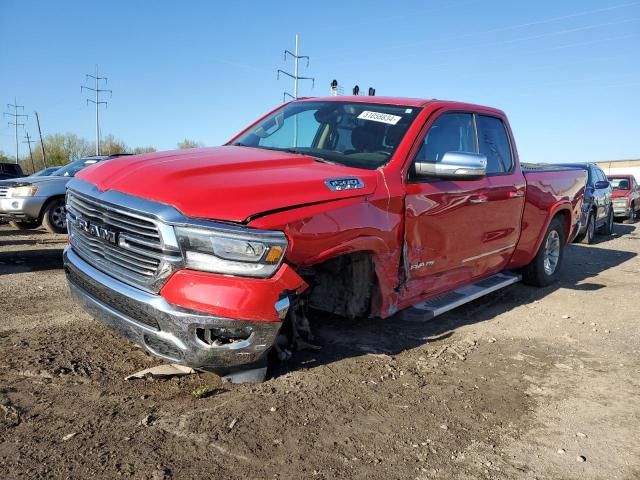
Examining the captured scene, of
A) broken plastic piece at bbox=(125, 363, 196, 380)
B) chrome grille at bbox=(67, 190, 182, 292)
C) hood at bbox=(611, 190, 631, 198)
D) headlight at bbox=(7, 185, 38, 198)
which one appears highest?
chrome grille at bbox=(67, 190, 182, 292)

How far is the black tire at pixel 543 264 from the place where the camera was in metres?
6.37

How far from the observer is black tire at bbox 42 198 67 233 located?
956 cm

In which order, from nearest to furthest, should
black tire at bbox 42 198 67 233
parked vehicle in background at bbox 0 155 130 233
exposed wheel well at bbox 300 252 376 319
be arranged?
exposed wheel well at bbox 300 252 376 319, parked vehicle in background at bbox 0 155 130 233, black tire at bbox 42 198 67 233

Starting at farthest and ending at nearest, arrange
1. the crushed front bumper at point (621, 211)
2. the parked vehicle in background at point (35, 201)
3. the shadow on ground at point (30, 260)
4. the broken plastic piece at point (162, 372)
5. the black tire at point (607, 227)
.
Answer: the crushed front bumper at point (621, 211) → the black tire at point (607, 227) → the parked vehicle in background at point (35, 201) → the shadow on ground at point (30, 260) → the broken plastic piece at point (162, 372)

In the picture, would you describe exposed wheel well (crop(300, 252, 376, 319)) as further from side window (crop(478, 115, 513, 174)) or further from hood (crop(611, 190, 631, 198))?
hood (crop(611, 190, 631, 198))

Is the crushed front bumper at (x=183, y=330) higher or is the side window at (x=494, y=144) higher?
the side window at (x=494, y=144)

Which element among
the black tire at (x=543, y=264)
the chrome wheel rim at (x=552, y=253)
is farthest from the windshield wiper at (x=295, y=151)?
the chrome wheel rim at (x=552, y=253)

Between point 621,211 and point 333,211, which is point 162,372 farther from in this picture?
point 621,211

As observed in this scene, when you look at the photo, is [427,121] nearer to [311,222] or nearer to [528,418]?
[311,222]

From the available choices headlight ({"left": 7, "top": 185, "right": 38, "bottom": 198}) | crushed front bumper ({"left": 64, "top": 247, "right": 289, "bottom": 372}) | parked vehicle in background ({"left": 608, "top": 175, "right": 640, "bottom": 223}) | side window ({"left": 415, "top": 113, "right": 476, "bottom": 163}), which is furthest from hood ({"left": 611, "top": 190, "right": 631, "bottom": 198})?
crushed front bumper ({"left": 64, "top": 247, "right": 289, "bottom": 372})

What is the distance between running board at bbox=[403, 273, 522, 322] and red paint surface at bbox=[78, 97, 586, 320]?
0.10 metres

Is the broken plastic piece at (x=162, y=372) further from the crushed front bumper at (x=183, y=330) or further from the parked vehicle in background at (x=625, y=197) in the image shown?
the parked vehicle in background at (x=625, y=197)

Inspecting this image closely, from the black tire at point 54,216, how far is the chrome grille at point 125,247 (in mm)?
6931

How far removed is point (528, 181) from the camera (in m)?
5.64
